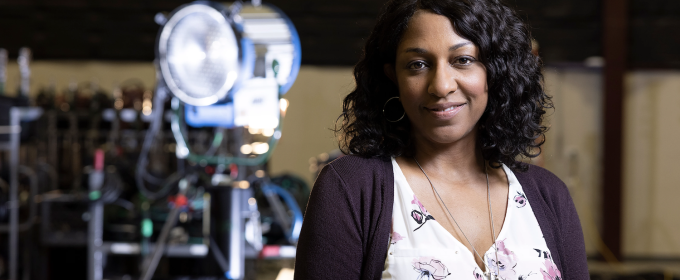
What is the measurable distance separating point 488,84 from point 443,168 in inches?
8.1

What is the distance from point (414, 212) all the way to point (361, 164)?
5.4 inches

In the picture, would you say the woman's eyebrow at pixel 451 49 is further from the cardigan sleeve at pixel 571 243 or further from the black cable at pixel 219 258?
the black cable at pixel 219 258

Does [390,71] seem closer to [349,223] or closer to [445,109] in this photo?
[445,109]

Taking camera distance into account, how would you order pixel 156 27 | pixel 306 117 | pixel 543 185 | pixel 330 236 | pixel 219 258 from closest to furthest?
pixel 330 236 < pixel 543 185 < pixel 219 258 < pixel 156 27 < pixel 306 117

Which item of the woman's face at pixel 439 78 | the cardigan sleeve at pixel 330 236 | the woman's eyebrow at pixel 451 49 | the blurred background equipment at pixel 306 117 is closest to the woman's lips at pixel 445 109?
the woman's face at pixel 439 78

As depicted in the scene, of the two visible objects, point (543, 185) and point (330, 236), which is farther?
point (543, 185)

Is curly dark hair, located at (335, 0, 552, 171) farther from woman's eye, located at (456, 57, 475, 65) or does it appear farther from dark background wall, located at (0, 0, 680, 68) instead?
dark background wall, located at (0, 0, 680, 68)

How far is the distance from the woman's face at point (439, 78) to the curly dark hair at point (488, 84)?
0.06ft

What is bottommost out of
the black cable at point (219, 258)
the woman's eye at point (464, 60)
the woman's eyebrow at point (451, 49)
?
the black cable at point (219, 258)

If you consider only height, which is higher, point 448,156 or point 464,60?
point 464,60

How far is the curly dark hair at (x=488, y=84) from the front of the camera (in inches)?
40.3

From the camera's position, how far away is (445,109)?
1.02 m

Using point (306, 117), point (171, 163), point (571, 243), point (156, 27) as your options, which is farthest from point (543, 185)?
point (156, 27)

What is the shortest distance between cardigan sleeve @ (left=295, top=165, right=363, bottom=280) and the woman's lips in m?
0.22
